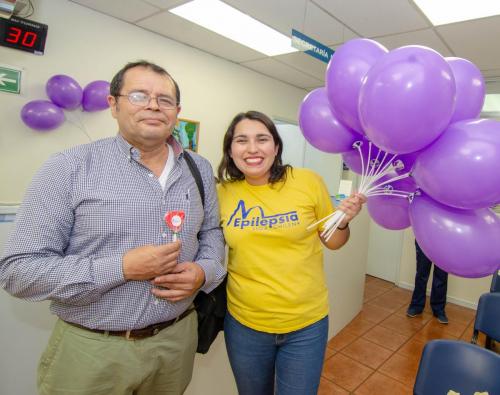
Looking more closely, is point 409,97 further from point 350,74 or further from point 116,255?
point 116,255

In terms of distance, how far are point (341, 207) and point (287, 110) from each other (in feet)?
14.5

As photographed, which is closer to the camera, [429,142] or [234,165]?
[429,142]

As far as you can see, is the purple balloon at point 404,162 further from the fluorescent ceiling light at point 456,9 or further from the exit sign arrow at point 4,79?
the exit sign arrow at point 4,79

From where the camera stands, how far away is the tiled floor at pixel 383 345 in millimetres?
2383

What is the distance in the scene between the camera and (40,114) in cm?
267

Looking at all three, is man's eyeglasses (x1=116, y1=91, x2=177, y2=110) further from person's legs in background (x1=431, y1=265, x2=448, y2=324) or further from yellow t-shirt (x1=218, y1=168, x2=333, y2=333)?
person's legs in background (x1=431, y1=265, x2=448, y2=324)

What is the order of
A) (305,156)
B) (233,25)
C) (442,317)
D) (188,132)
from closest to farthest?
(233,25)
(442,317)
(188,132)
(305,156)

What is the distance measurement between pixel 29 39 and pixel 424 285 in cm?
444

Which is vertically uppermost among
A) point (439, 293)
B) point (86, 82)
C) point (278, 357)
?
point (86, 82)

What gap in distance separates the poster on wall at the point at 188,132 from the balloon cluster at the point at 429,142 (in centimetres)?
287

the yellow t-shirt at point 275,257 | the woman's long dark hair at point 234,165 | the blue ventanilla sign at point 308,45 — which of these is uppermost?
the blue ventanilla sign at point 308,45

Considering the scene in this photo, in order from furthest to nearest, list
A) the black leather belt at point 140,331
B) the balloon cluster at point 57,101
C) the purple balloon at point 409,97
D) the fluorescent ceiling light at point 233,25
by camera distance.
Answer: the fluorescent ceiling light at point 233,25 < the balloon cluster at point 57,101 < the black leather belt at point 140,331 < the purple balloon at point 409,97

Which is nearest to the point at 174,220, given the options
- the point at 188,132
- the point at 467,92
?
the point at 467,92

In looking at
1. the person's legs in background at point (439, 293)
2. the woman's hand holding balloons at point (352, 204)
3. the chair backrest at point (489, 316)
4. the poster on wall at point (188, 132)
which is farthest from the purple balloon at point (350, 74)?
the person's legs in background at point (439, 293)
